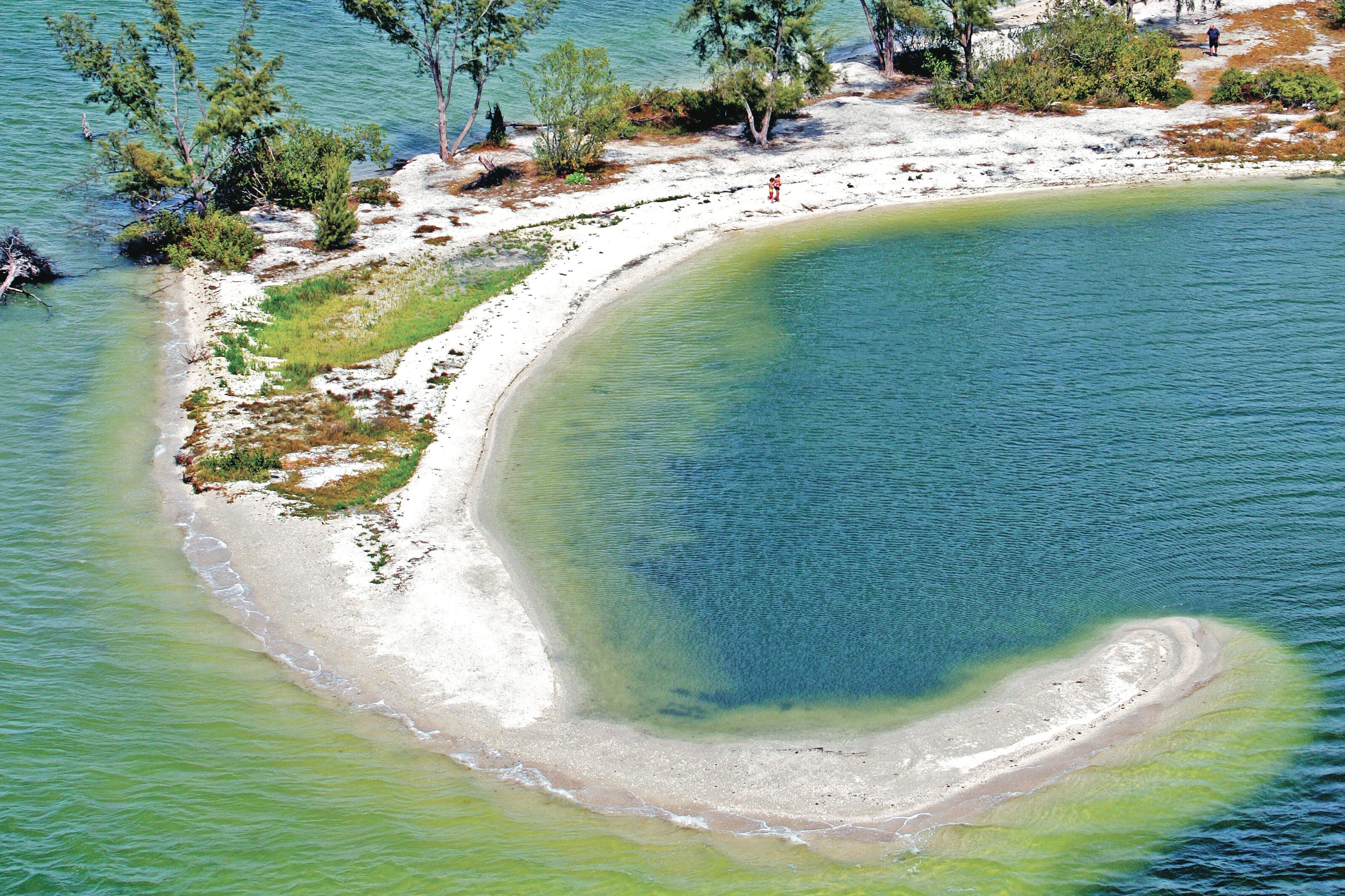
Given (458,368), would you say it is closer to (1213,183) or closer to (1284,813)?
(1284,813)

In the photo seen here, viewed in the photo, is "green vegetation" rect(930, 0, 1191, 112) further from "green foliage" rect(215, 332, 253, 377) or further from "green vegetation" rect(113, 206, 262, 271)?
"green foliage" rect(215, 332, 253, 377)

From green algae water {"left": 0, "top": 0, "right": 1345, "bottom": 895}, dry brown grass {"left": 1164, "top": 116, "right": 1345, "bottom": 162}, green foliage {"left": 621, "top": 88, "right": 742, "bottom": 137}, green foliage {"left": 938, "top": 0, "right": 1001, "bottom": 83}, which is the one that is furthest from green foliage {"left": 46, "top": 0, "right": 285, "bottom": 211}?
dry brown grass {"left": 1164, "top": 116, "right": 1345, "bottom": 162}

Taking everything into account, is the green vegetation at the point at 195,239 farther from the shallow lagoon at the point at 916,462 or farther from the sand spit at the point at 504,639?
the shallow lagoon at the point at 916,462

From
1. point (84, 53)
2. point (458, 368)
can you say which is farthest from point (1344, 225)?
point (84, 53)

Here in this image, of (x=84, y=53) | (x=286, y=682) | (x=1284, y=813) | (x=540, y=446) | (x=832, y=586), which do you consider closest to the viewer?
(x=1284, y=813)

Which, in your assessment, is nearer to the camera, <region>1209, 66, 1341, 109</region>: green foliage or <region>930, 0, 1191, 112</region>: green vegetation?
<region>1209, 66, 1341, 109</region>: green foliage

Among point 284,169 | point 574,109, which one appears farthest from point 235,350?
point 574,109
